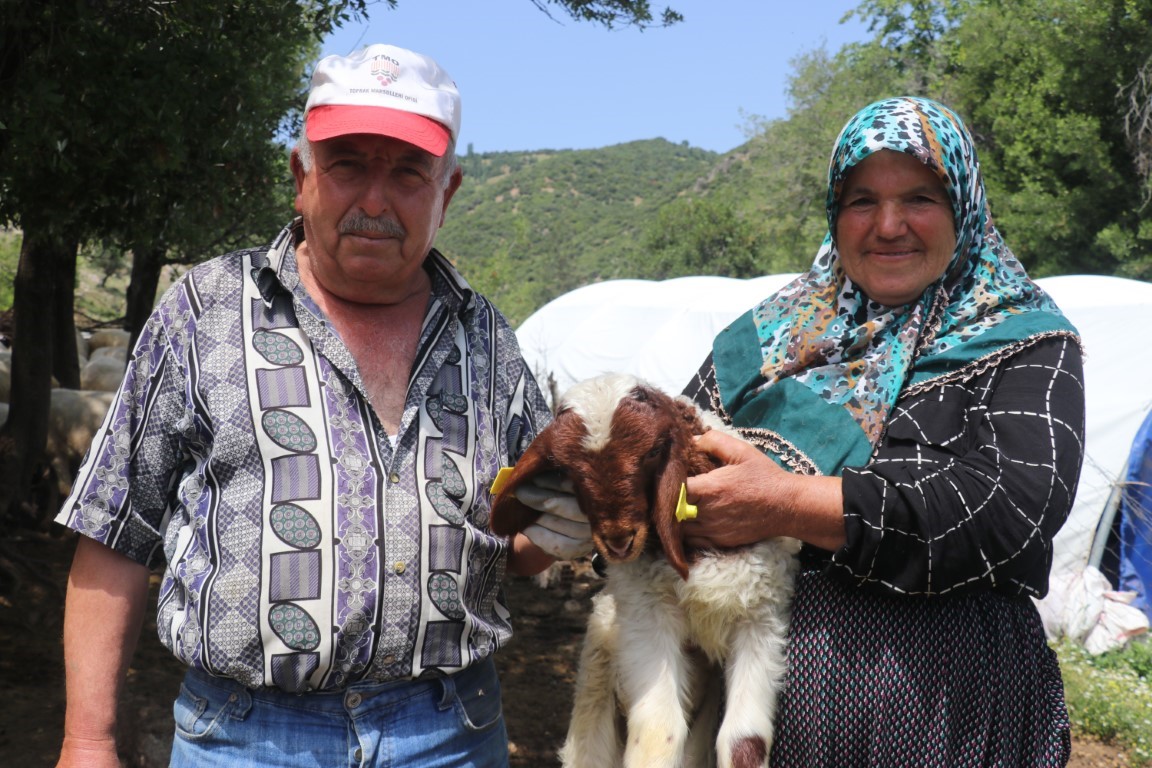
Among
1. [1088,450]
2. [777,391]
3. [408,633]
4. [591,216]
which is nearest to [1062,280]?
[1088,450]

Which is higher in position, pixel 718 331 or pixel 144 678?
pixel 718 331

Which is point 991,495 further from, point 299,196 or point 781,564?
point 299,196

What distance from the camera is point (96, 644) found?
224 cm

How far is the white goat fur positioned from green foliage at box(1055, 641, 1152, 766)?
A: 202 inches

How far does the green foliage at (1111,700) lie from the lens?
21.1ft

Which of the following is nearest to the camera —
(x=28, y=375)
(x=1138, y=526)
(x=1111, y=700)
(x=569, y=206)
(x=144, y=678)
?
(x=144, y=678)

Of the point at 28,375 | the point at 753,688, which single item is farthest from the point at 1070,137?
the point at 753,688

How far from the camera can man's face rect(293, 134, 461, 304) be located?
229 centimetres

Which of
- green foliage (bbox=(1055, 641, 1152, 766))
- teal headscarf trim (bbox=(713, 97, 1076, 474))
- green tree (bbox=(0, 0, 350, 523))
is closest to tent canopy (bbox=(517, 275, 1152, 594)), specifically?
teal headscarf trim (bbox=(713, 97, 1076, 474))

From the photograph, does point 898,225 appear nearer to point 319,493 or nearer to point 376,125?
point 376,125

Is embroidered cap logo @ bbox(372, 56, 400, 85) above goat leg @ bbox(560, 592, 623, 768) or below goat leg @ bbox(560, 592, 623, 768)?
above

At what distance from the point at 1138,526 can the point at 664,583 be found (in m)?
7.98

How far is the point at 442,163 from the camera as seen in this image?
242 cm

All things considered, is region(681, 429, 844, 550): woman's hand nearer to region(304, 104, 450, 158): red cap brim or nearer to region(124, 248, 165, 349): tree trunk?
region(304, 104, 450, 158): red cap brim
